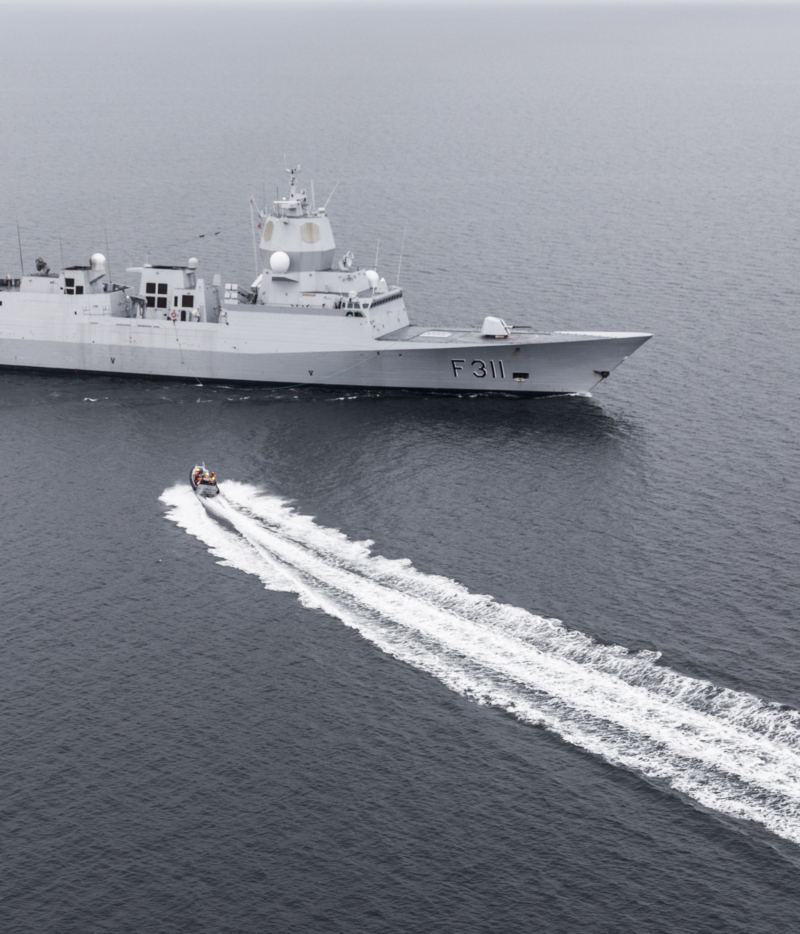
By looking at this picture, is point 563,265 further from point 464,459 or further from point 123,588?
point 123,588

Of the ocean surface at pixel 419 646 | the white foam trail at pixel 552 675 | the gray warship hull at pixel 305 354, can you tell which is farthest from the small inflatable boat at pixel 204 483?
the gray warship hull at pixel 305 354

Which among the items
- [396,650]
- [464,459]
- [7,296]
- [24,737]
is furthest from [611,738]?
[7,296]

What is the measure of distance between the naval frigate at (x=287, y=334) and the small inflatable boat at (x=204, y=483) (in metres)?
25.8

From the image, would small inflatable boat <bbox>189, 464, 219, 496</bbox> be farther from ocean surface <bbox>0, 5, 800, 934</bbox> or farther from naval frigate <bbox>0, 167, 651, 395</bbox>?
naval frigate <bbox>0, 167, 651, 395</bbox>

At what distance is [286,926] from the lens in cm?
4556

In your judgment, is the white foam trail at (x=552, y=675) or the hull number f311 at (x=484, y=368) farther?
the hull number f311 at (x=484, y=368)

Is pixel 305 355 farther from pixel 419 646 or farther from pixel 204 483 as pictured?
pixel 419 646

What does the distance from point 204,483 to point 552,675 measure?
1160 inches

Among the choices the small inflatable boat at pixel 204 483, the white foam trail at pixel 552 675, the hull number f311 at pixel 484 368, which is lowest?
the white foam trail at pixel 552 675

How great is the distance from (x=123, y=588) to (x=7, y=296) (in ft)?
165

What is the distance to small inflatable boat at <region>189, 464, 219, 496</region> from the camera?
79.0 meters

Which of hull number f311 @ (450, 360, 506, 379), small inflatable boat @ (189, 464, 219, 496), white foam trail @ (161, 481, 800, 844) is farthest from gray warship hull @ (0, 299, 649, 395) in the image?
white foam trail @ (161, 481, 800, 844)

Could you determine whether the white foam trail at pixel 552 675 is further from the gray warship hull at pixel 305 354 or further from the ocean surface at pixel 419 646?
the gray warship hull at pixel 305 354

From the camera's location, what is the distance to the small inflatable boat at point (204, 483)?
79.0 m
